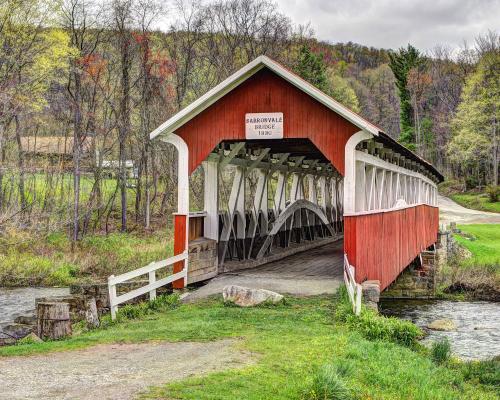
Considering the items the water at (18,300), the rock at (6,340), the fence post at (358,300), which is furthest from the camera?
the water at (18,300)

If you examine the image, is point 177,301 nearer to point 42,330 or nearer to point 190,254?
point 190,254

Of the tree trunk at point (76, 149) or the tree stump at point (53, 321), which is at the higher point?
the tree trunk at point (76, 149)

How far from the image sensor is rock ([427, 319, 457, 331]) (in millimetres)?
17344

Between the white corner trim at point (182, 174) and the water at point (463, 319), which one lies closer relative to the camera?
the white corner trim at point (182, 174)

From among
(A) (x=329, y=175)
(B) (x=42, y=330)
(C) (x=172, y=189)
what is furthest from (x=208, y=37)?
(B) (x=42, y=330)

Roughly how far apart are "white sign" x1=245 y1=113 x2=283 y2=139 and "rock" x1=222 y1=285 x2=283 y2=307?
3.66 meters

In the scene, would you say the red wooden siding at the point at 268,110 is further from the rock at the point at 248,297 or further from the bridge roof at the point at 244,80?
the rock at the point at 248,297

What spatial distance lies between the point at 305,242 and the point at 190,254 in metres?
9.18

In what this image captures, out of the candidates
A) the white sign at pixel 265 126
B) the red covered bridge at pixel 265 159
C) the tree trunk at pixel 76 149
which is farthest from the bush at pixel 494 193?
the white sign at pixel 265 126

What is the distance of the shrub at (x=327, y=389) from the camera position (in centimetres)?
594

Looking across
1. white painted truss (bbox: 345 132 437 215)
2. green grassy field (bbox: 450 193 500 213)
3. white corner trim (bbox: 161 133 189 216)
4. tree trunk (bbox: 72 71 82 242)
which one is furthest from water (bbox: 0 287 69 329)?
green grassy field (bbox: 450 193 500 213)

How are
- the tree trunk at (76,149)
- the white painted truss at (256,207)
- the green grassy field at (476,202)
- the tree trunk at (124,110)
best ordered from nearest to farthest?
the white painted truss at (256,207) → the tree trunk at (76,149) → the tree trunk at (124,110) → the green grassy field at (476,202)

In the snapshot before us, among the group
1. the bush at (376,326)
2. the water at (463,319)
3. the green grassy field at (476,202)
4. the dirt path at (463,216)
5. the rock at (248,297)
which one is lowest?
the water at (463,319)

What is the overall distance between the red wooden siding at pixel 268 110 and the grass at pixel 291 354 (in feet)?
11.3
